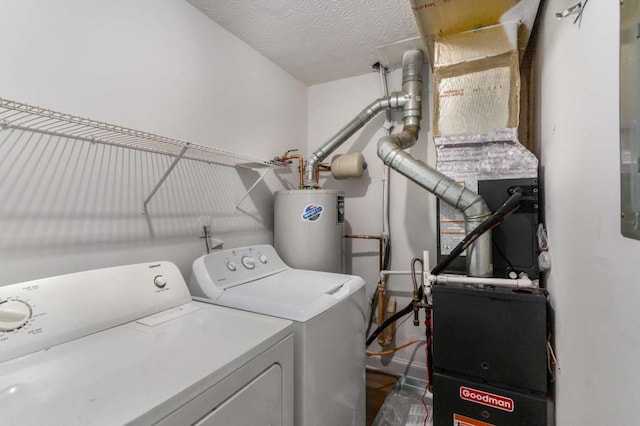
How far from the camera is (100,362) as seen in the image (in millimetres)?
802

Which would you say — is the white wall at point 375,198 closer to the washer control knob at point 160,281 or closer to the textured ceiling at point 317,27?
the textured ceiling at point 317,27

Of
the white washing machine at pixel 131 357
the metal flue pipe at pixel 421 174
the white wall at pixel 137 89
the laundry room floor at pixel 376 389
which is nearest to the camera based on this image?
the white washing machine at pixel 131 357

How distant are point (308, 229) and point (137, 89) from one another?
4.22 ft

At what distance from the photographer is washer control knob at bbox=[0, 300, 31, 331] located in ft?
2.73

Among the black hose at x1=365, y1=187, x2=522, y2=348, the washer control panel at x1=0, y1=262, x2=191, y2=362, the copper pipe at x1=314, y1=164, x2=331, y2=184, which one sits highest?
the copper pipe at x1=314, y1=164, x2=331, y2=184

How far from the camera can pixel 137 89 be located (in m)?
1.41

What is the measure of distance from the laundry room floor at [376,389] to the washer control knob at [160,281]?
62.9 inches

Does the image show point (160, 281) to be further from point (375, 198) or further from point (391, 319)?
point (375, 198)

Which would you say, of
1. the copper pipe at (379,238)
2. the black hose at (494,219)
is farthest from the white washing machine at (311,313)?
the copper pipe at (379,238)

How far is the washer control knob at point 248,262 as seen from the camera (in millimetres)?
1661

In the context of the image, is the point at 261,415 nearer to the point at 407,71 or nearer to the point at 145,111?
the point at 145,111

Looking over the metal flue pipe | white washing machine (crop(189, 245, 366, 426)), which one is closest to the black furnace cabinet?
the metal flue pipe

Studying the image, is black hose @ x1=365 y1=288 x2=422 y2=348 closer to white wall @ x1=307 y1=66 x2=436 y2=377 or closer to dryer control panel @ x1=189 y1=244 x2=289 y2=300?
white wall @ x1=307 y1=66 x2=436 y2=377

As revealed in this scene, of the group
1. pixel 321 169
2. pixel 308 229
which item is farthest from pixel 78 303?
pixel 321 169
